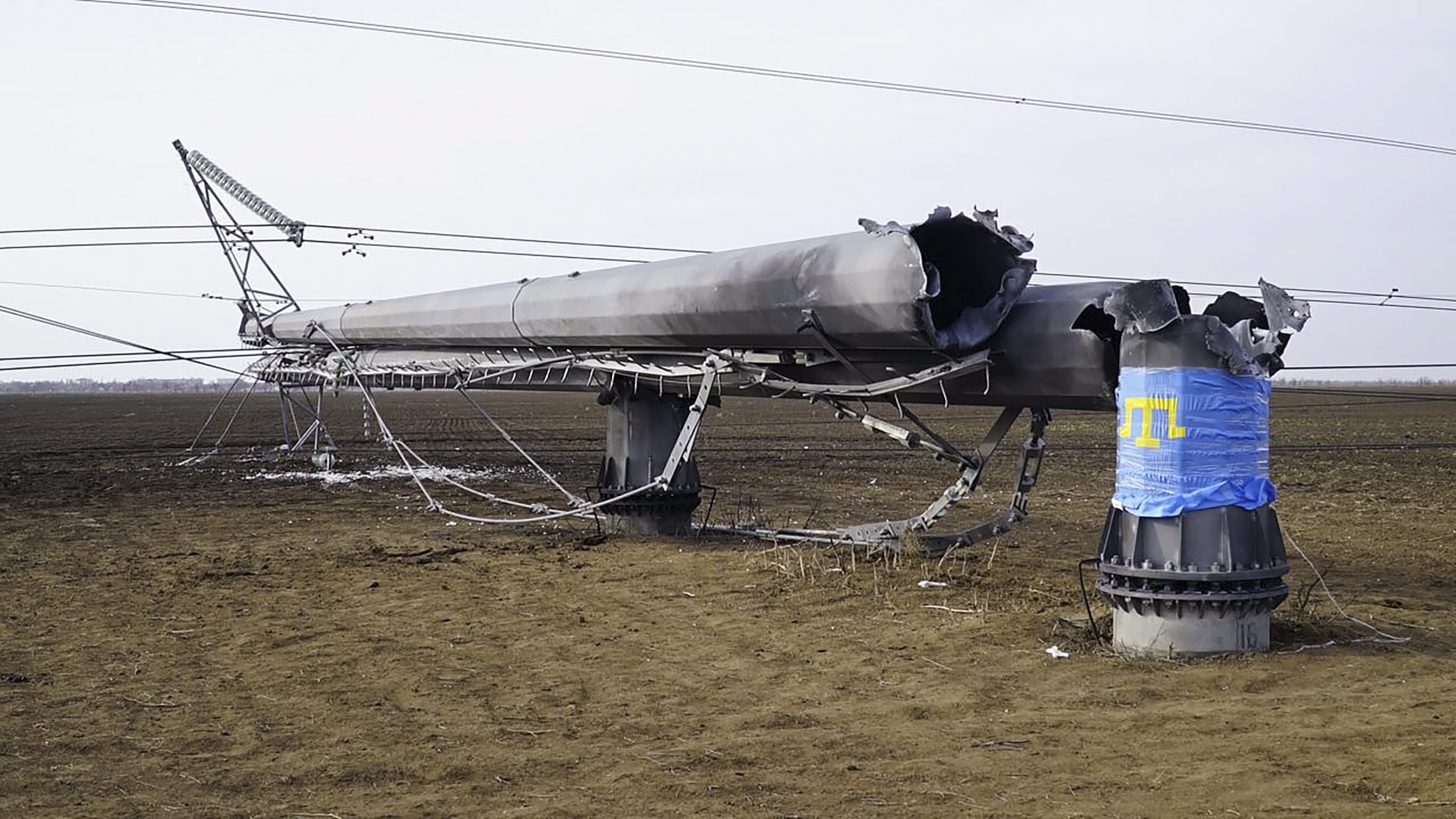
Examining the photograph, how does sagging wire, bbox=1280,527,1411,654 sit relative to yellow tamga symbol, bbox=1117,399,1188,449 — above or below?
below

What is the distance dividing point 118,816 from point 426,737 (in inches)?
61.6

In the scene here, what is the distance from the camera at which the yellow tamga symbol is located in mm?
7578

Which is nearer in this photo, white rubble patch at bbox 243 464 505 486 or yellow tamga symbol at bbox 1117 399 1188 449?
Answer: yellow tamga symbol at bbox 1117 399 1188 449

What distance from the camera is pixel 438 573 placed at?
12023 mm

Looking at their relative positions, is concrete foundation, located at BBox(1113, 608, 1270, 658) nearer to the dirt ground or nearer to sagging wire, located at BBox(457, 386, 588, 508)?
the dirt ground

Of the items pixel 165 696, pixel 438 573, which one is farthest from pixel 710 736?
pixel 438 573

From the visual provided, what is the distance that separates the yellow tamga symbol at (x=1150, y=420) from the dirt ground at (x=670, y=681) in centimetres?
137

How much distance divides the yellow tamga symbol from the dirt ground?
1.37 m

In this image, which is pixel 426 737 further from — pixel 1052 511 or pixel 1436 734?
pixel 1052 511

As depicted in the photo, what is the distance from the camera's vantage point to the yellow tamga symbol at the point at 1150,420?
758 cm

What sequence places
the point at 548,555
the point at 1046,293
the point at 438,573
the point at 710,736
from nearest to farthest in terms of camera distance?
1. the point at 710,736
2. the point at 1046,293
3. the point at 438,573
4. the point at 548,555

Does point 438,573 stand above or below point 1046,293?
below

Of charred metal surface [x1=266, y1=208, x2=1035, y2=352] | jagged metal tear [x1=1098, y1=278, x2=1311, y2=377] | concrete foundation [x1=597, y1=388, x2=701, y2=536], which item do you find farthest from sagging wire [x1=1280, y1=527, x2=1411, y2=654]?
concrete foundation [x1=597, y1=388, x2=701, y2=536]

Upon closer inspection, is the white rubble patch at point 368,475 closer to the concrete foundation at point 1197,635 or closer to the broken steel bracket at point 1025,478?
the broken steel bracket at point 1025,478
